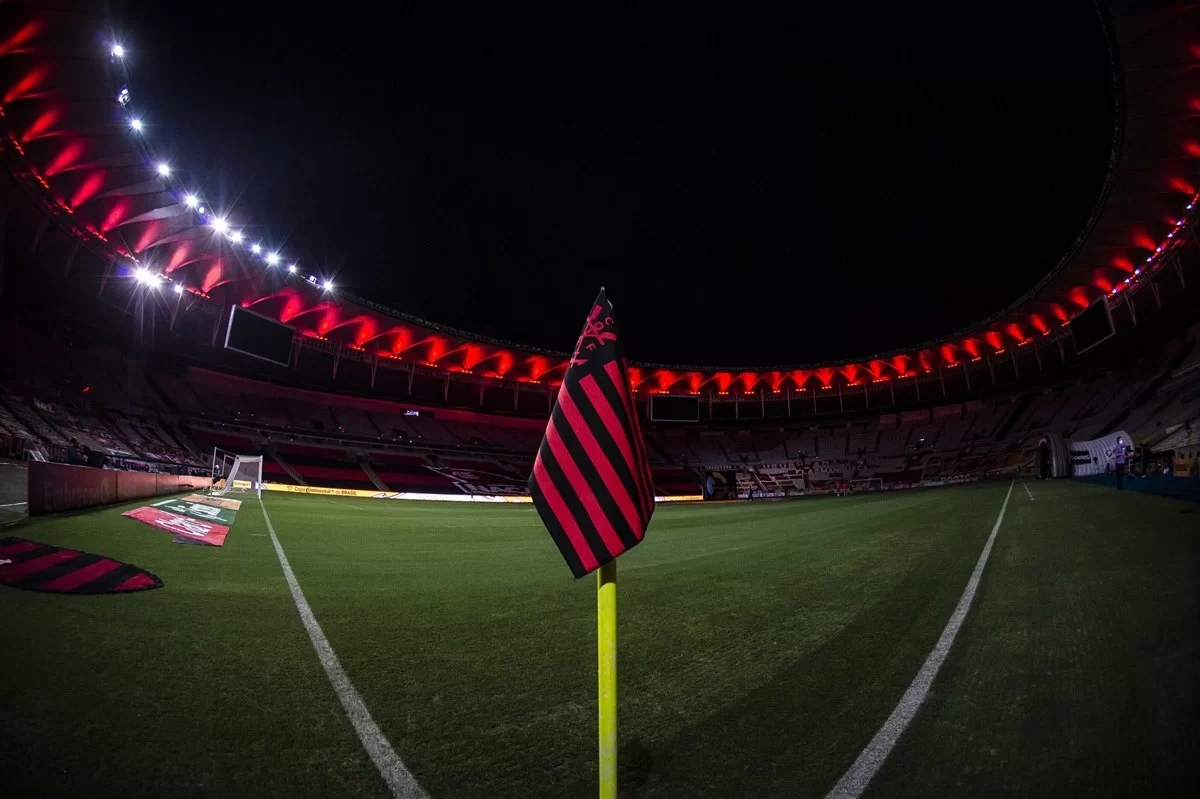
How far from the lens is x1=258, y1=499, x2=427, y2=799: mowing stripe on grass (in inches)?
67.7

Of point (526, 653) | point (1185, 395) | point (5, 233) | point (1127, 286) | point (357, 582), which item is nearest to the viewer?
point (526, 653)

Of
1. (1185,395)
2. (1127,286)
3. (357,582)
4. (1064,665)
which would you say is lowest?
(357,582)

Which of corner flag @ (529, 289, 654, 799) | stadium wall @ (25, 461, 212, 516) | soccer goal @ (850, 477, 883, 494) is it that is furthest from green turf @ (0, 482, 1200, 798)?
soccer goal @ (850, 477, 883, 494)

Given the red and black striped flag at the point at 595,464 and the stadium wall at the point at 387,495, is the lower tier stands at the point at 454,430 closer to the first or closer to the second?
the stadium wall at the point at 387,495

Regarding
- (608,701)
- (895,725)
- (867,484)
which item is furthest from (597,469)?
(867,484)

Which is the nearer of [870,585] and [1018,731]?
[1018,731]

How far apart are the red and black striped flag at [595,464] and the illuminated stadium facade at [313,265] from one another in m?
23.0

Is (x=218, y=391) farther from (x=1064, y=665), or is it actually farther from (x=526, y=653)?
(x=1064, y=665)

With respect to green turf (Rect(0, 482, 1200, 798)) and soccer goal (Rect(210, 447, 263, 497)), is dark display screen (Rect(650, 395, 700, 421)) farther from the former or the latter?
green turf (Rect(0, 482, 1200, 798))

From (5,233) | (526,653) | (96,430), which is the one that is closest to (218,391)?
(96,430)

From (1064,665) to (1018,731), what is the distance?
37.8 inches

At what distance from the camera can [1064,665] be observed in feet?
8.42

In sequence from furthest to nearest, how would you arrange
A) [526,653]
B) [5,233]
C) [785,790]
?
[5,233]
[526,653]
[785,790]

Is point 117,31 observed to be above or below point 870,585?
above
